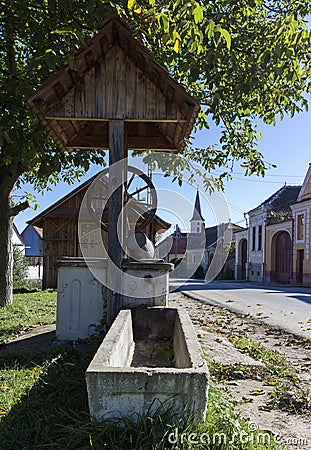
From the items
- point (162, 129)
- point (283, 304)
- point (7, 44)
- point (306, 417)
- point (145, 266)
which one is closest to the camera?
point (306, 417)

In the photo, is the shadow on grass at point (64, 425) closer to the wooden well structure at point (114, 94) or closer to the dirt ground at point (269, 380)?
the dirt ground at point (269, 380)

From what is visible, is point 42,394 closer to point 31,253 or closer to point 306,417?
point 306,417

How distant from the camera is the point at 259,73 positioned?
5.78m

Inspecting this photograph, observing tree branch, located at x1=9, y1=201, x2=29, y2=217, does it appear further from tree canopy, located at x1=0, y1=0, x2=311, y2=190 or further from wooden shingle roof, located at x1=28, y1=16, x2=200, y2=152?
wooden shingle roof, located at x1=28, y1=16, x2=200, y2=152

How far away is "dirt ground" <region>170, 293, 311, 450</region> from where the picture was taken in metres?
3.25

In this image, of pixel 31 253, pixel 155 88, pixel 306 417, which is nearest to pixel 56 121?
pixel 155 88

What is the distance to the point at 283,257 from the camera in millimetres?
34188

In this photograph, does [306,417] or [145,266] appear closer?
[306,417]

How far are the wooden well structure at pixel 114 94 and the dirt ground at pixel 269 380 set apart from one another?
1.65 meters

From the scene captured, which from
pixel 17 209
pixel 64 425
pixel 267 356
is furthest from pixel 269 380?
pixel 17 209

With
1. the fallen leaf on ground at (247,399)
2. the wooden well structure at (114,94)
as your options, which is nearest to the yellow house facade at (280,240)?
the wooden well structure at (114,94)

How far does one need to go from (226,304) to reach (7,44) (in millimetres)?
9510

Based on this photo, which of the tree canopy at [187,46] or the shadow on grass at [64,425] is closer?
the shadow on grass at [64,425]

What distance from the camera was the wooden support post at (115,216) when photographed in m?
5.20
